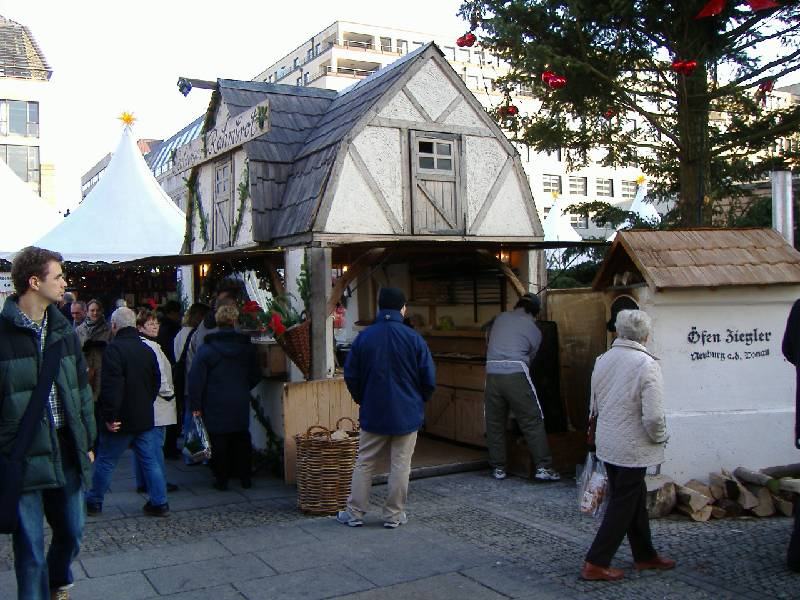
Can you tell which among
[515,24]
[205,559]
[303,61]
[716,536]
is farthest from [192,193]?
[303,61]

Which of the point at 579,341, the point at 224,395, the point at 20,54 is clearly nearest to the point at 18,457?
the point at 224,395

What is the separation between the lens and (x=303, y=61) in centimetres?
6594

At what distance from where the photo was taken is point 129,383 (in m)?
6.70

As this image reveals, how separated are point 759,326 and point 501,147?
3.61 meters

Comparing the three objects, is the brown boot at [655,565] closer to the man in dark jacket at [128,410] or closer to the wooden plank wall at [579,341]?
the wooden plank wall at [579,341]

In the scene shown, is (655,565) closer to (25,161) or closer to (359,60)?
(25,161)

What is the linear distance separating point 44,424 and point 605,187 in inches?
1938

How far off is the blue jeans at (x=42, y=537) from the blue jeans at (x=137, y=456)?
7.94 feet

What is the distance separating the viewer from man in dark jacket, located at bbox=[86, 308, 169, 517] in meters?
6.63

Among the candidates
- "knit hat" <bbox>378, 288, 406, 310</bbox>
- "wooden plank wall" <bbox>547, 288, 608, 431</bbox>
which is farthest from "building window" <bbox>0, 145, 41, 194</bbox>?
"knit hat" <bbox>378, 288, 406, 310</bbox>

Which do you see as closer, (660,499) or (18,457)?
(18,457)

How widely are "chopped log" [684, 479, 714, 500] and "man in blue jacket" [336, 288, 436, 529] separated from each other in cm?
228

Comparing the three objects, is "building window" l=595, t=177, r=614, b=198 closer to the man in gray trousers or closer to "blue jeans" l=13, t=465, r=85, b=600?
the man in gray trousers

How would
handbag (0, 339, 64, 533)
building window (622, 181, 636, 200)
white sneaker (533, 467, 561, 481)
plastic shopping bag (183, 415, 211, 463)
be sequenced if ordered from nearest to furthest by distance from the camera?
handbag (0, 339, 64, 533)
white sneaker (533, 467, 561, 481)
plastic shopping bag (183, 415, 211, 463)
building window (622, 181, 636, 200)
